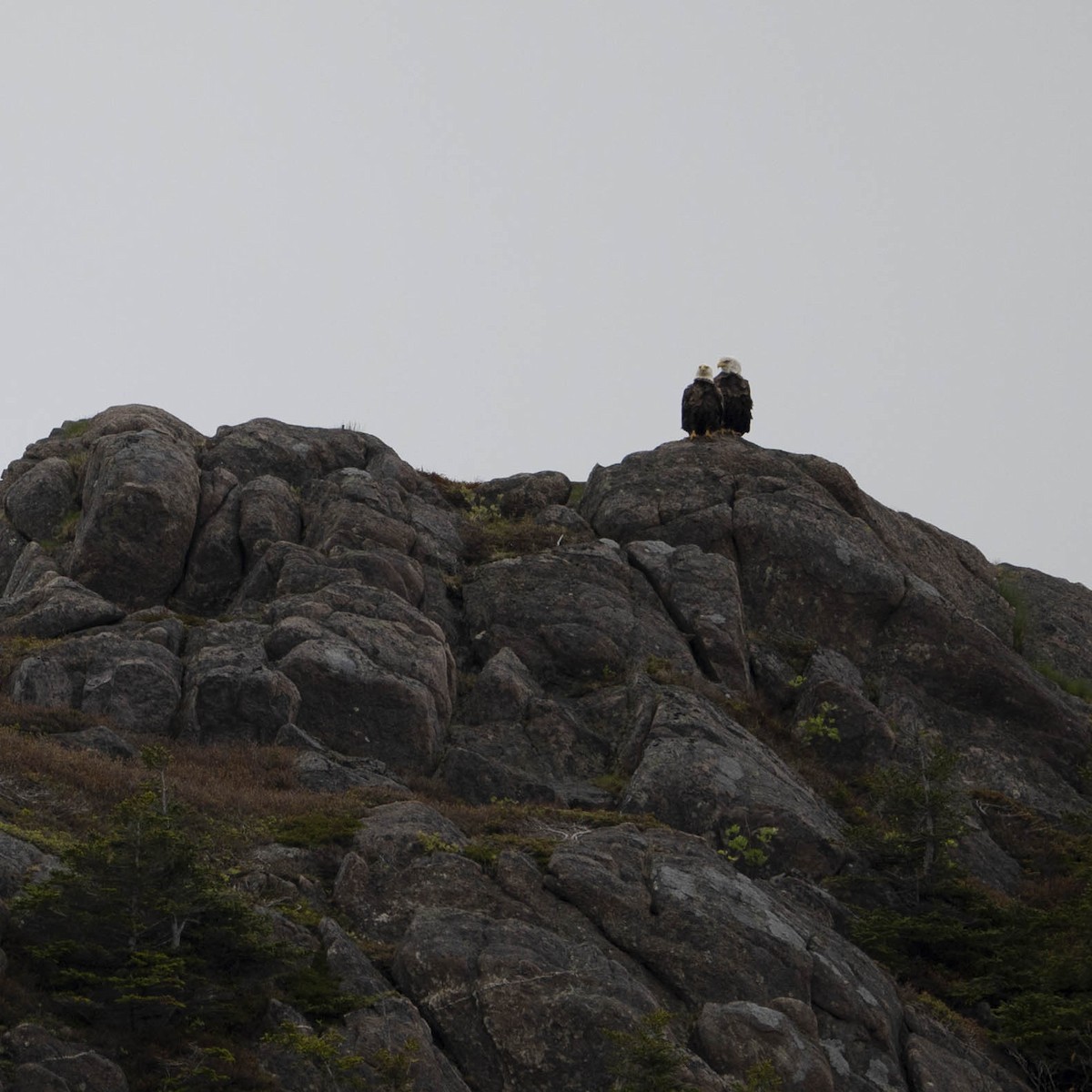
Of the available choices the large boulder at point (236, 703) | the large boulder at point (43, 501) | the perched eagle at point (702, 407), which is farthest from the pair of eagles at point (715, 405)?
the large boulder at point (236, 703)

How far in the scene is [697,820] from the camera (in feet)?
76.6

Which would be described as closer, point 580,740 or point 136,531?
point 580,740

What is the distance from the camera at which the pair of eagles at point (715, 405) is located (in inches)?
1542

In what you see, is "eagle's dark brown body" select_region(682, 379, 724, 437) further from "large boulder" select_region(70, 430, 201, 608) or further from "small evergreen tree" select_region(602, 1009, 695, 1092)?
"small evergreen tree" select_region(602, 1009, 695, 1092)

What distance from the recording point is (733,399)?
39.9 m

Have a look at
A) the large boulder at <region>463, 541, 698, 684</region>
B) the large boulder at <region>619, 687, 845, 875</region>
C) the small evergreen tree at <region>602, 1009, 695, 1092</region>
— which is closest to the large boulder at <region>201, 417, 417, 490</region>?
the large boulder at <region>463, 541, 698, 684</region>

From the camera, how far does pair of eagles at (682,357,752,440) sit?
1542 inches

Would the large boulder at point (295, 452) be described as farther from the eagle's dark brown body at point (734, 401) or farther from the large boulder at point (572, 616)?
the eagle's dark brown body at point (734, 401)

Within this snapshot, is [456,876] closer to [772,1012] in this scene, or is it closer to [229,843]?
[229,843]

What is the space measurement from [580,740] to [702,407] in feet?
50.0

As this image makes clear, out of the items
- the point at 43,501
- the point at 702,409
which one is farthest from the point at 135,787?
the point at 702,409

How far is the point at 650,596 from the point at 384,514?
21.2 feet

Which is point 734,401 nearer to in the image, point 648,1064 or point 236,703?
point 236,703

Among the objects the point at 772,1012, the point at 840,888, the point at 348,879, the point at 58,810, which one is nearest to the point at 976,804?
the point at 840,888
